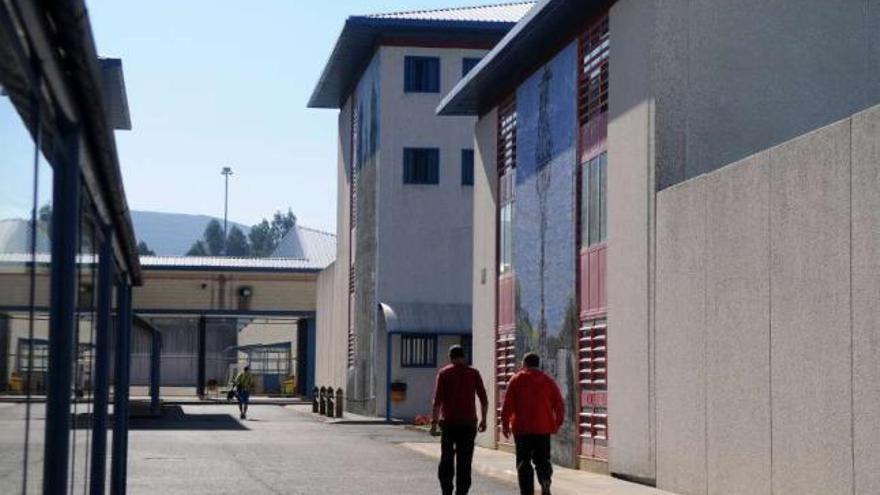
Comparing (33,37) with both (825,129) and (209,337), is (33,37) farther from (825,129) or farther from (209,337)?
(209,337)

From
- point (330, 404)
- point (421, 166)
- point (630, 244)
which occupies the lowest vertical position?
point (330, 404)

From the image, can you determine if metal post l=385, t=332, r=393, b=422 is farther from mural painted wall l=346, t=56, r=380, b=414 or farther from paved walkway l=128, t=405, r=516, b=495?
paved walkway l=128, t=405, r=516, b=495

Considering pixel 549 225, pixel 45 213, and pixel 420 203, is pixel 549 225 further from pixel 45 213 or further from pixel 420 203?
pixel 45 213

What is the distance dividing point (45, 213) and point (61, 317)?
Answer: 376 mm

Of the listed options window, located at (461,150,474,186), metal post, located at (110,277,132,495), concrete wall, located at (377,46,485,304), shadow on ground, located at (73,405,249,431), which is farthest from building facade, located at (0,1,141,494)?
window, located at (461,150,474,186)

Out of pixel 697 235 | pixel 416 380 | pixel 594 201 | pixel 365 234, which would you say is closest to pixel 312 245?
pixel 365 234

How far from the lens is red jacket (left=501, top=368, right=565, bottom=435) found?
1869 cm

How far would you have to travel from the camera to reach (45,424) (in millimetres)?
5664

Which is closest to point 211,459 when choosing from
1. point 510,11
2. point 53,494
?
point 53,494

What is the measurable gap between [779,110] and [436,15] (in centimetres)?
3033

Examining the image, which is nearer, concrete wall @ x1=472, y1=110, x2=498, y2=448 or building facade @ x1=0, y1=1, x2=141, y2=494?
building facade @ x1=0, y1=1, x2=141, y2=494

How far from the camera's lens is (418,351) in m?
51.8

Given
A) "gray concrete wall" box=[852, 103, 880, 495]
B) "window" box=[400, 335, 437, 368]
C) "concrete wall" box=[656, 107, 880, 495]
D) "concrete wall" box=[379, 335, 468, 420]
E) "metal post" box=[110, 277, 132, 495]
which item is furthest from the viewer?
"window" box=[400, 335, 437, 368]

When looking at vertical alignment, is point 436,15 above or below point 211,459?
above
